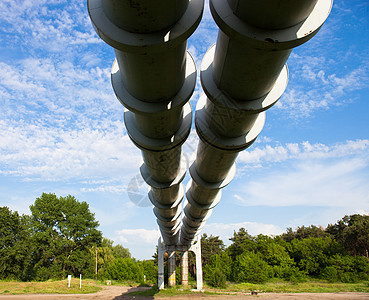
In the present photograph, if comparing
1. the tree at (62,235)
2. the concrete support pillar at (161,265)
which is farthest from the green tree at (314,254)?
the tree at (62,235)

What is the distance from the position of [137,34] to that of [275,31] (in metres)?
1.41

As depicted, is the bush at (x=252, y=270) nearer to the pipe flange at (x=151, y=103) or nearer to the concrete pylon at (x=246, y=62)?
the concrete pylon at (x=246, y=62)

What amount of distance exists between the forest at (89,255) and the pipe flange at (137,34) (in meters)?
36.0

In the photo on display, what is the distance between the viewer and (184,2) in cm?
275

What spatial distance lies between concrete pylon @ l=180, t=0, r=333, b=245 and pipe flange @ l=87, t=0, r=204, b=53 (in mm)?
325

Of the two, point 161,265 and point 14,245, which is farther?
point 14,245

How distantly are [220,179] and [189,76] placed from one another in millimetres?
3768

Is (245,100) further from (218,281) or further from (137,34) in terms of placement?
(218,281)

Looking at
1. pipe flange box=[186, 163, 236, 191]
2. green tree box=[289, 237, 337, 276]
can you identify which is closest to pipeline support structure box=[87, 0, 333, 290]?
pipe flange box=[186, 163, 236, 191]

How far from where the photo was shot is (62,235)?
4491cm

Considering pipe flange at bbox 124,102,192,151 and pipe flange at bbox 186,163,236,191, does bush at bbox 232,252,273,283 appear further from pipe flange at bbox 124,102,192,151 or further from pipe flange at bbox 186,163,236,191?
pipe flange at bbox 124,102,192,151

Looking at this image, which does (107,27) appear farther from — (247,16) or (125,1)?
(247,16)

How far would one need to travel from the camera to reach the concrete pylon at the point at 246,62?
2633mm

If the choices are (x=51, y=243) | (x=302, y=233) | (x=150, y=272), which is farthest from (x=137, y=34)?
(x=302, y=233)
